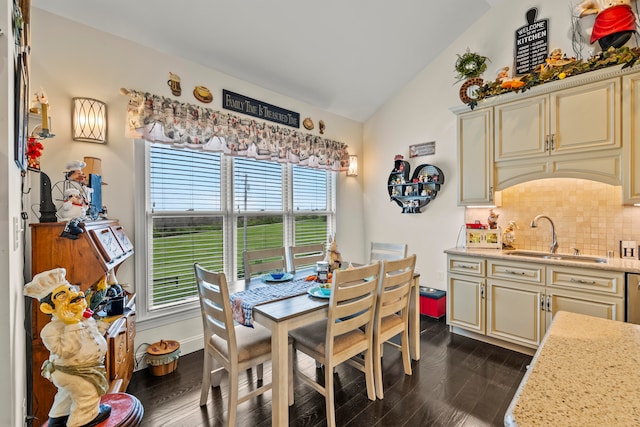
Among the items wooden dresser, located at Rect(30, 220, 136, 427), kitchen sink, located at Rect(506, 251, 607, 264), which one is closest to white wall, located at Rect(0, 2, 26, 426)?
wooden dresser, located at Rect(30, 220, 136, 427)

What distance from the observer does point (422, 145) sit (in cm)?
395

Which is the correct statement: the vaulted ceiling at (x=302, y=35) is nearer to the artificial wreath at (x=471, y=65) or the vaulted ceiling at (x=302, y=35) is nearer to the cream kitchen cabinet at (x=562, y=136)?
the artificial wreath at (x=471, y=65)

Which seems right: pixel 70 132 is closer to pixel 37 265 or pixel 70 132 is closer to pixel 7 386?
pixel 37 265

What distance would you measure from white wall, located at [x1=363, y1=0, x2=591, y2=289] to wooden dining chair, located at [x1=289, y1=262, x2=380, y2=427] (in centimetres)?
211

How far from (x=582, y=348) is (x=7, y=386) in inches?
74.0

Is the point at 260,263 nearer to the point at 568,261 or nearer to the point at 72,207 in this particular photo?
the point at 72,207

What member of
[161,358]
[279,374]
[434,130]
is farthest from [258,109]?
[279,374]

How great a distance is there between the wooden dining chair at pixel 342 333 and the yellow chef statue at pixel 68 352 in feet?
3.77

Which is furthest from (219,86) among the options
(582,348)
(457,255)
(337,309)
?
(582,348)

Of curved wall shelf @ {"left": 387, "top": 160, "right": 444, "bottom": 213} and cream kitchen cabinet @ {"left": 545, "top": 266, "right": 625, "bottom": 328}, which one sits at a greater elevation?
curved wall shelf @ {"left": 387, "top": 160, "right": 444, "bottom": 213}

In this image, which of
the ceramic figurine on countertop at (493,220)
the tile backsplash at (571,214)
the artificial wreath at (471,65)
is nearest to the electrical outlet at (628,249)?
the tile backsplash at (571,214)

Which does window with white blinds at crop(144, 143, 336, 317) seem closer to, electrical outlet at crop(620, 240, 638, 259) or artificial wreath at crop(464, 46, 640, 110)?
artificial wreath at crop(464, 46, 640, 110)

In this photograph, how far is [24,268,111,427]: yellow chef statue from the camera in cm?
110

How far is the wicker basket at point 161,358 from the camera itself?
7.95ft
